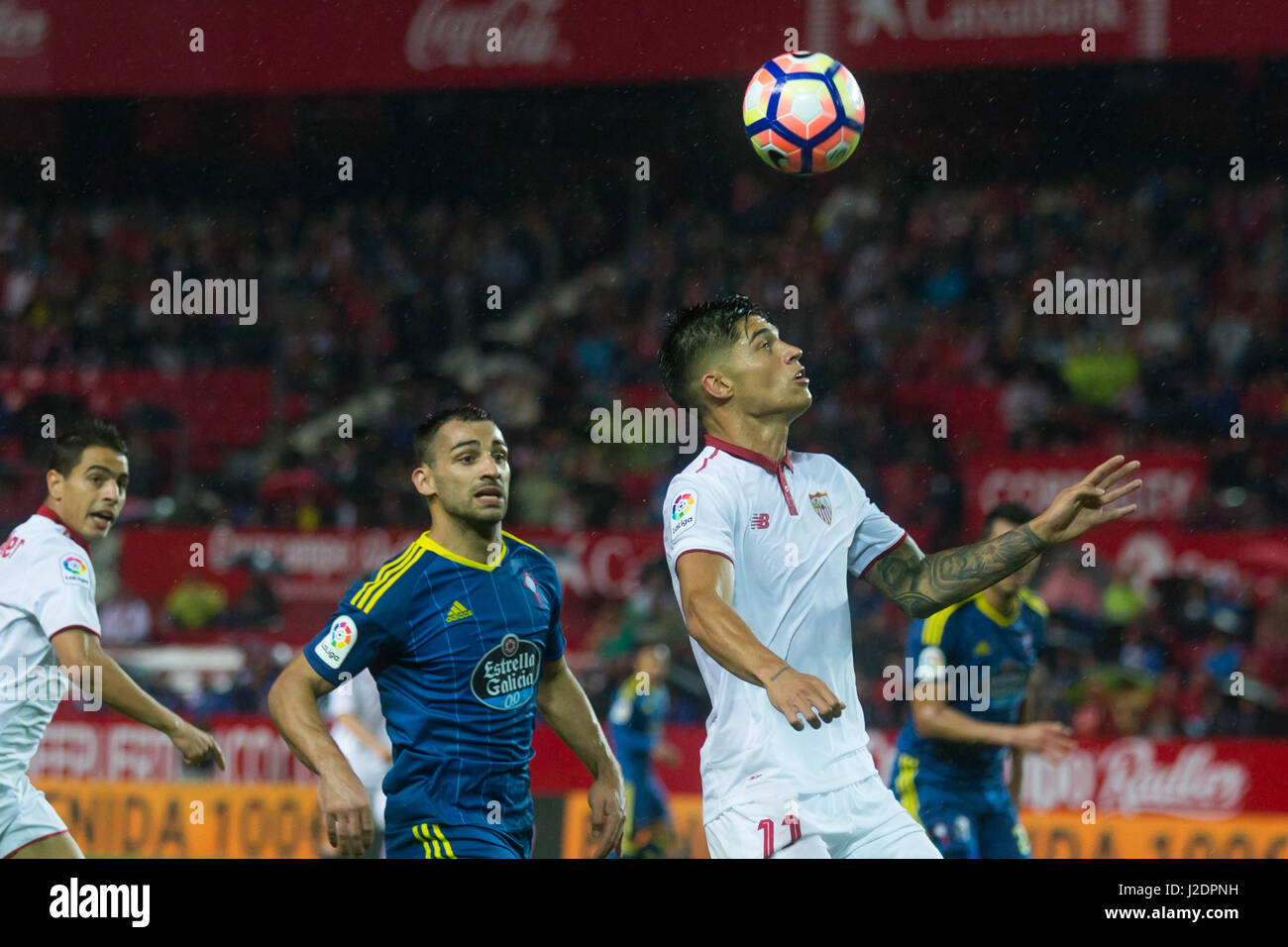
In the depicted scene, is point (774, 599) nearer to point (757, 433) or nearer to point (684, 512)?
point (684, 512)

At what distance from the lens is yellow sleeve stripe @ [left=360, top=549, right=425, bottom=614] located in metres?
A: 5.09

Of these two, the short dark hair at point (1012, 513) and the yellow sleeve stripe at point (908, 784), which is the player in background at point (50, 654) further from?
the short dark hair at point (1012, 513)

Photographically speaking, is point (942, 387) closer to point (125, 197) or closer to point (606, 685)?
point (606, 685)

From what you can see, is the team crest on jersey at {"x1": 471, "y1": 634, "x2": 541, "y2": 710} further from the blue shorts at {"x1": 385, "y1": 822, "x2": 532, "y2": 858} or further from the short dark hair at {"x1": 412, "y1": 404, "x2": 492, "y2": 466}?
the short dark hair at {"x1": 412, "y1": 404, "x2": 492, "y2": 466}

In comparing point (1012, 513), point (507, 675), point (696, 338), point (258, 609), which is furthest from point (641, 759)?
point (696, 338)

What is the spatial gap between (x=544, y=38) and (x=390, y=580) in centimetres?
1118

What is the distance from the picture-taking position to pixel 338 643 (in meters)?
5.03

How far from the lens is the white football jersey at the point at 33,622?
5957 millimetres

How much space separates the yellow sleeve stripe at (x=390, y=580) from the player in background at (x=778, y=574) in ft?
2.72

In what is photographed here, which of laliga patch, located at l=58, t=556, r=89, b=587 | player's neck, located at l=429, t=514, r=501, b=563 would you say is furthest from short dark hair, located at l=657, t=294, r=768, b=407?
laliga patch, located at l=58, t=556, r=89, b=587

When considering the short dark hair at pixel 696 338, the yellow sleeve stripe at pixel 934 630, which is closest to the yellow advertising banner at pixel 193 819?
the yellow sleeve stripe at pixel 934 630

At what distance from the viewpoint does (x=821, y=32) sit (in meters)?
14.5

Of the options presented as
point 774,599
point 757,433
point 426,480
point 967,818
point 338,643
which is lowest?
point 967,818
